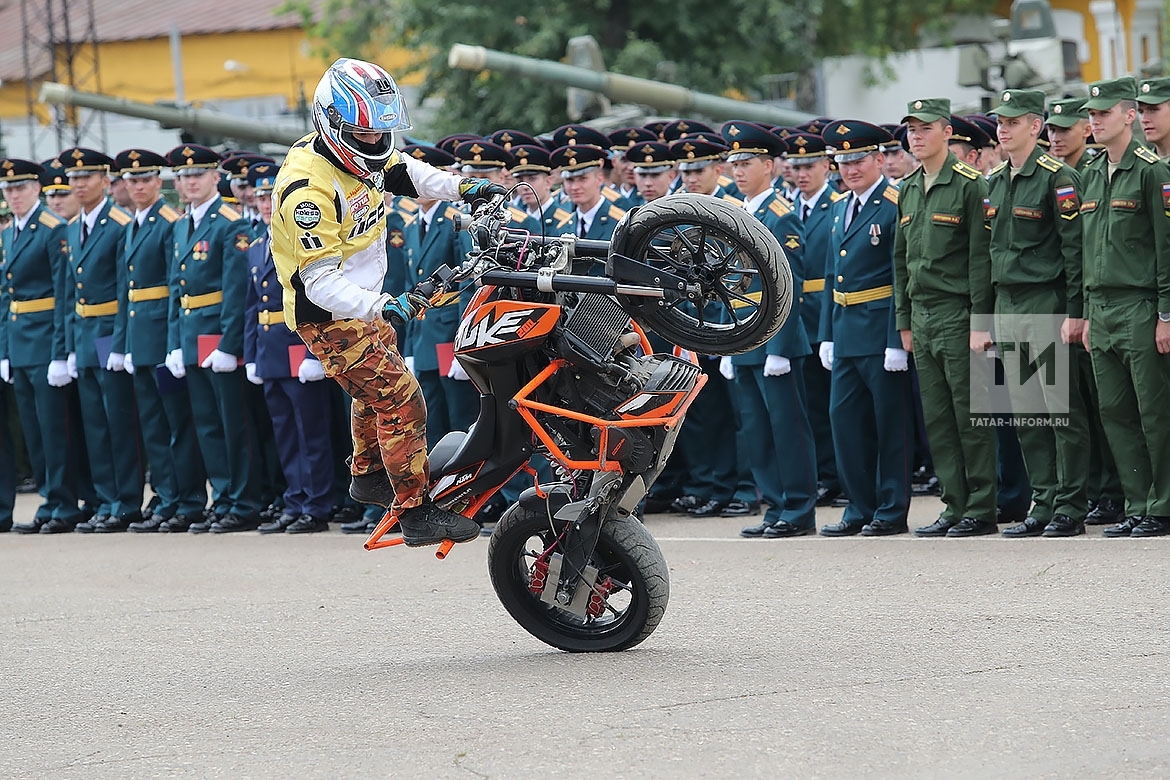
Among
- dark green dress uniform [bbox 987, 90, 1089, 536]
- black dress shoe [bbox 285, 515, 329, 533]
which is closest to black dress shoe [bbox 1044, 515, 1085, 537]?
dark green dress uniform [bbox 987, 90, 1089, 536]

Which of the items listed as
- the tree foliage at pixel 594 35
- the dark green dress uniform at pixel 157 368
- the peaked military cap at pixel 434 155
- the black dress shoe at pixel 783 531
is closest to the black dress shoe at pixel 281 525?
the dark green dress uniform at pixel 157 368

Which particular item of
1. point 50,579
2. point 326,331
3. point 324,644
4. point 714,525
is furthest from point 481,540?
point 326,331

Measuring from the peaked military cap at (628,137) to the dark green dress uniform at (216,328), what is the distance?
283 cm

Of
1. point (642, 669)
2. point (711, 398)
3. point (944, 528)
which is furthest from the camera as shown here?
point (711, 398)

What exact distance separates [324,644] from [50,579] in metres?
3.05

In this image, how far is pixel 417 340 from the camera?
1088 cm

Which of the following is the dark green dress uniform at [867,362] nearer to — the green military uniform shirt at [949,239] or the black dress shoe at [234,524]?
the green military uniform shirt at [949,239]

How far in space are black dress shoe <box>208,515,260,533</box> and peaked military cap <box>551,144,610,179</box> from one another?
9.85 ft

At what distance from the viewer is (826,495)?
36.3 feet

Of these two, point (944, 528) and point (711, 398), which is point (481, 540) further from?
point (944, 528)

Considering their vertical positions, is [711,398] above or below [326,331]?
below

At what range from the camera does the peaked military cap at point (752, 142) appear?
9.86 meters

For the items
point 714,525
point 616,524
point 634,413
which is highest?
point 634,413

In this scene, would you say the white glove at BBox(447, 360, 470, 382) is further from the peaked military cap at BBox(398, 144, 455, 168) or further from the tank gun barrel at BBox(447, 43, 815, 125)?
the tank gun barrel at BBox(447, 43, 815, 125)
